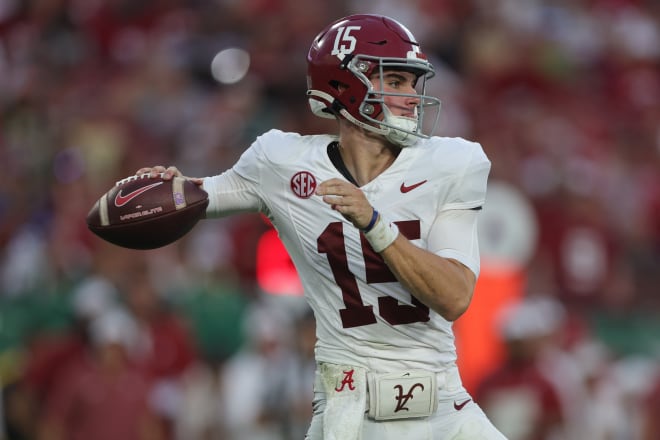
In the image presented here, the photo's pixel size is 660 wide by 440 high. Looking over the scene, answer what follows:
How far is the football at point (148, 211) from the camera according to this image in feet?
12.0

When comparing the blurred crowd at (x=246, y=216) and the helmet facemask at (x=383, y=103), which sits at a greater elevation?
the helmet facemask at (x=383, y=103)

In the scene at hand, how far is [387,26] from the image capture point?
3709mm

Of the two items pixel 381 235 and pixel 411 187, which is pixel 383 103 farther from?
pixel 381 235

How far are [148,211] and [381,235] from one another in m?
0.81

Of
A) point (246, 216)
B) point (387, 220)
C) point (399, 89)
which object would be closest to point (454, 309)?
Answer: point (387, 220)

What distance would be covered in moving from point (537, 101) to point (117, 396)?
5.32m

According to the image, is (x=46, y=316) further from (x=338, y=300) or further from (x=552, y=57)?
(x=552, y=57)

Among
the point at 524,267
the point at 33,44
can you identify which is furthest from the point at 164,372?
the point at 33,44

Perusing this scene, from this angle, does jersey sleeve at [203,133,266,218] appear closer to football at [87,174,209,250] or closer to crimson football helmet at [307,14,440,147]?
football at [87,174,209,250]

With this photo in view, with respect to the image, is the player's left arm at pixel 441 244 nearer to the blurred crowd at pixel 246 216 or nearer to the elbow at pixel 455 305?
the elbow at pixel 455 305

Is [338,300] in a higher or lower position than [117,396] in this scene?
higher

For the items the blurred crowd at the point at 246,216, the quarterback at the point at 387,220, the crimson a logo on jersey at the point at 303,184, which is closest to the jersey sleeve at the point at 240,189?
the quarterback at the point at 387,220

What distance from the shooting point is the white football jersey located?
3537mm

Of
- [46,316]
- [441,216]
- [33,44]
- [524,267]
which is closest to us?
[441,216]
